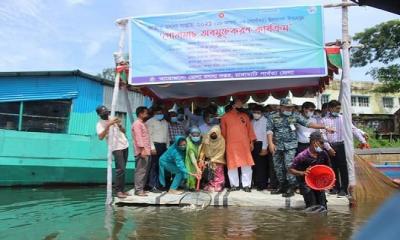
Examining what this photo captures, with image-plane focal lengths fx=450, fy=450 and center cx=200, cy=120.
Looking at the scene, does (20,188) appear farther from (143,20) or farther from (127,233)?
(127,233)

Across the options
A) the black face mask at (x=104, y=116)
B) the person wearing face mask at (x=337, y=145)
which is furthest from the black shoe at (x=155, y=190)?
the person wearing face mask at (x=337, y=145)

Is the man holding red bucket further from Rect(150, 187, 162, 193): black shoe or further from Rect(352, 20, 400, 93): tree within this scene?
Rect(352, 20, 400, 93): tree

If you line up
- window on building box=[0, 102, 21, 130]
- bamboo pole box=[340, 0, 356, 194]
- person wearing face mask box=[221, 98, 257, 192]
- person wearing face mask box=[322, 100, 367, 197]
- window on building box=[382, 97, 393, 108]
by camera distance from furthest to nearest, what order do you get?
window on building box=[382, 97, 393, 108] → window on building box=[0, 102, 21, 130] → person wearing face mask box=[221, 98, 257, 192] → person wearing face mask box=[322, 100, 367, 197] → bamboo pole box=[340, 0, 356, 194]

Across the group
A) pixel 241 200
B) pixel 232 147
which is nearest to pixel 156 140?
pixel 232 147

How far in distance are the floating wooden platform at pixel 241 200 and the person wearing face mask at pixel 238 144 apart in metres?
0.26

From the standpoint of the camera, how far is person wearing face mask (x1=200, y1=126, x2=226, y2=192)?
7789 mm

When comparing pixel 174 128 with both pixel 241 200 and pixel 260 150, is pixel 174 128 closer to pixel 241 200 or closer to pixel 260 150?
pixel 260 150

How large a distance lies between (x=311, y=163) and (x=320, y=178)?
0.81 ft

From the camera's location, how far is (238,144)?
7.68 metres

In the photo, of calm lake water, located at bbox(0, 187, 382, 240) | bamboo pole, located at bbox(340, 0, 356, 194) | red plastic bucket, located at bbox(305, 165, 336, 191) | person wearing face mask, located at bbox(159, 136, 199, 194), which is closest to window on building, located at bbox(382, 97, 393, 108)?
bamboo pole, located at bbox(340, 0, 356, 194)

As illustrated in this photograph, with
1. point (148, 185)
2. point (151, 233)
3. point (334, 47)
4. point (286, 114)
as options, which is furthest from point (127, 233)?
point (334, 47)

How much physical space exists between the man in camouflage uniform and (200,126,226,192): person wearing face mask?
33.4 inches

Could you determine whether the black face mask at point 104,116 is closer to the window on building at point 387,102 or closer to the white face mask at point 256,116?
the white face mask at point 256,116

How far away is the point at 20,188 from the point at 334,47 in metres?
10.8
